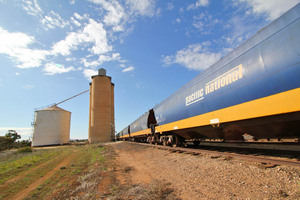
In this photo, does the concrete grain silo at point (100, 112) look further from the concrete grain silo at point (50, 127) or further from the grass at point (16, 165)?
the grass at point (16, 165)

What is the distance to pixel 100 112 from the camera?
48.0 m

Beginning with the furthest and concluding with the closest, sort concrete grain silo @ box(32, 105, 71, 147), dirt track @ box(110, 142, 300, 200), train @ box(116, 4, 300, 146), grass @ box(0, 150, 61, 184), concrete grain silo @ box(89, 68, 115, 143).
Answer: concrete grain silo @ box(89, 68, 115, 143)
concrete grain silo @ box(32, 105, 71, 147)
grass @ box(0, 150, 61, 184)
train @ box(116, 4, 300, 146)
dirt track @ box(110, 142, 300, 200)

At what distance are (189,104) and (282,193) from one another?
19.8 feet

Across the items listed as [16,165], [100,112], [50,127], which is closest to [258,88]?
[16,165]

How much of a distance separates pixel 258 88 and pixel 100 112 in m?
47.2

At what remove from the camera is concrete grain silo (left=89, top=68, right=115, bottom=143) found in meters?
46.3

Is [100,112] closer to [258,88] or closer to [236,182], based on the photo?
[258,88]

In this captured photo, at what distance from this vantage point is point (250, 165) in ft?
14.9

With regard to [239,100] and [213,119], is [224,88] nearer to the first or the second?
[239,100]

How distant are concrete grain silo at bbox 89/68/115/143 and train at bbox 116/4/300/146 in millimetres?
43101

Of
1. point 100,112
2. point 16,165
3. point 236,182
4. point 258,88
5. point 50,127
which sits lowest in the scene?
point 16,165

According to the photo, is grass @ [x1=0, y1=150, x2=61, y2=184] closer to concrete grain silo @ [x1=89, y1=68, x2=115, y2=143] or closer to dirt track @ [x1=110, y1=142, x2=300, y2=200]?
dirt track @ [x1=110, y1=142, x2=300, y2=200]

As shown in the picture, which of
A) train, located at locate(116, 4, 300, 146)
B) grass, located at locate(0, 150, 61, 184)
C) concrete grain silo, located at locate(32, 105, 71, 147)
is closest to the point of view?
train, located at locate(116, 4, 300, 146)

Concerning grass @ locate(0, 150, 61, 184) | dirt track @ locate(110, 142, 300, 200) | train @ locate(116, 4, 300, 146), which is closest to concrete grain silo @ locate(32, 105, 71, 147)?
grass @ locate(0, 150, 61, 184)
